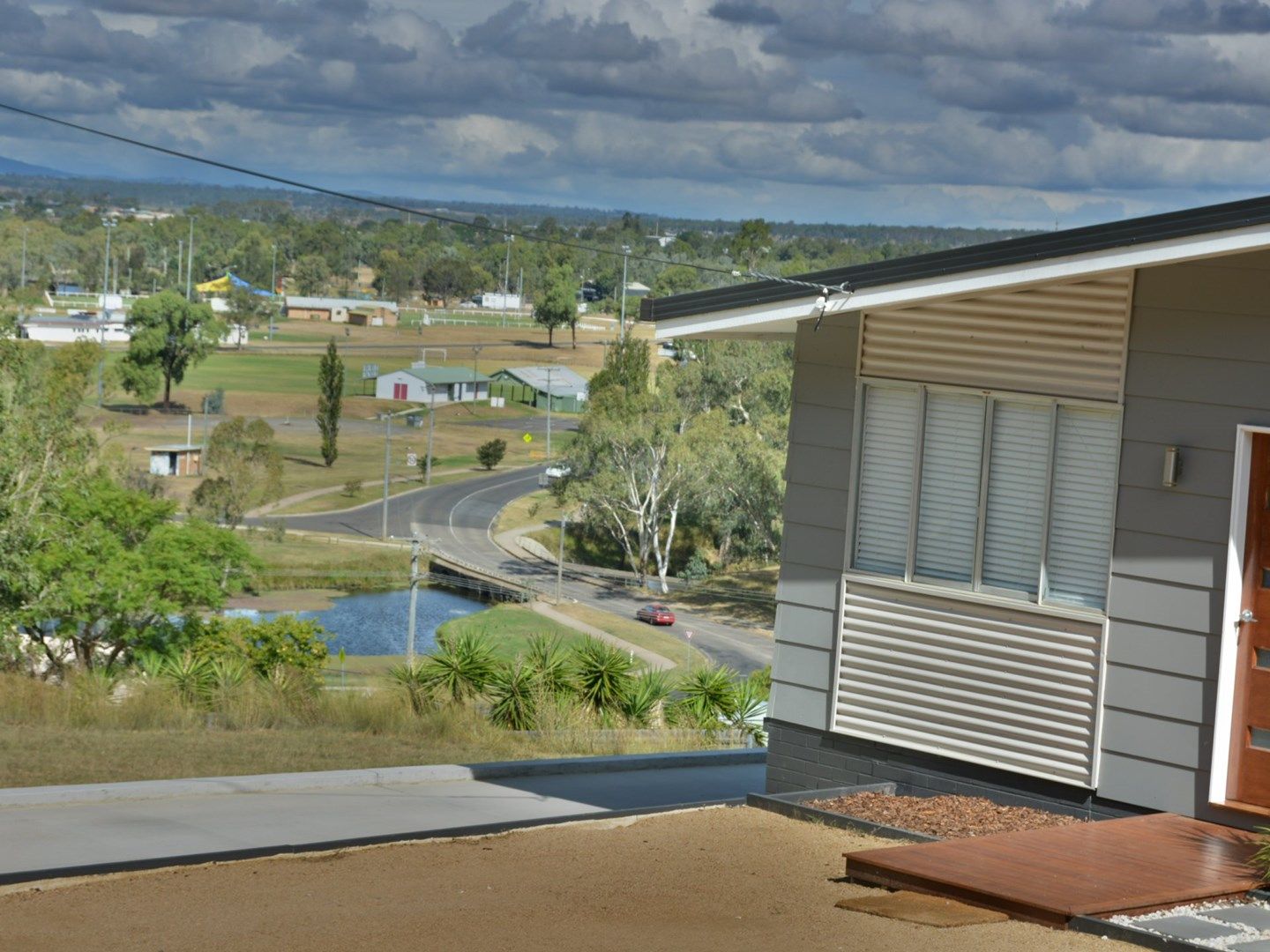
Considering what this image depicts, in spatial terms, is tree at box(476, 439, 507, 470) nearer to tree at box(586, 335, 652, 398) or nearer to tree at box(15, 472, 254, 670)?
tree at box(586, 335, 652, 398)

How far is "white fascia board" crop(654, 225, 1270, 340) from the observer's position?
759cm

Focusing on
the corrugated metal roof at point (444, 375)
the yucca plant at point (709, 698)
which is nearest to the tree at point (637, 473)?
the corrugated metal roof at point (444, 375)

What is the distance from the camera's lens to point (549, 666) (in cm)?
1558

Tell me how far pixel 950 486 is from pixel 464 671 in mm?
7563

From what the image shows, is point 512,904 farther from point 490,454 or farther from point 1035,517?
point 490,454

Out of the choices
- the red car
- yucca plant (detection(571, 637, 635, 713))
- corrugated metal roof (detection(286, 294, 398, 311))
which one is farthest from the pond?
corrugated metal roof (detection(286, 294, 398, 311))

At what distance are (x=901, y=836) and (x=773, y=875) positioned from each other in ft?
3.43

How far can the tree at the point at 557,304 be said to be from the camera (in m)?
153

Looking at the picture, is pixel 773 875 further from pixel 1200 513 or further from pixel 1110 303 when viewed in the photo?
pixel 1110 303

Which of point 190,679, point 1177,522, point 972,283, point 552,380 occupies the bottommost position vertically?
point 190,679

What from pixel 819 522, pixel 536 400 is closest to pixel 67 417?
pixel 819 522

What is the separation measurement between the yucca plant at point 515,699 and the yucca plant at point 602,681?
711 mm

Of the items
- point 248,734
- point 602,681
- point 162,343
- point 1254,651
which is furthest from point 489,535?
point 1254,651

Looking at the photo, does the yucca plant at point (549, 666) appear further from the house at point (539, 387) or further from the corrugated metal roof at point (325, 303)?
the corrugated metal roof at point (325, 303)
